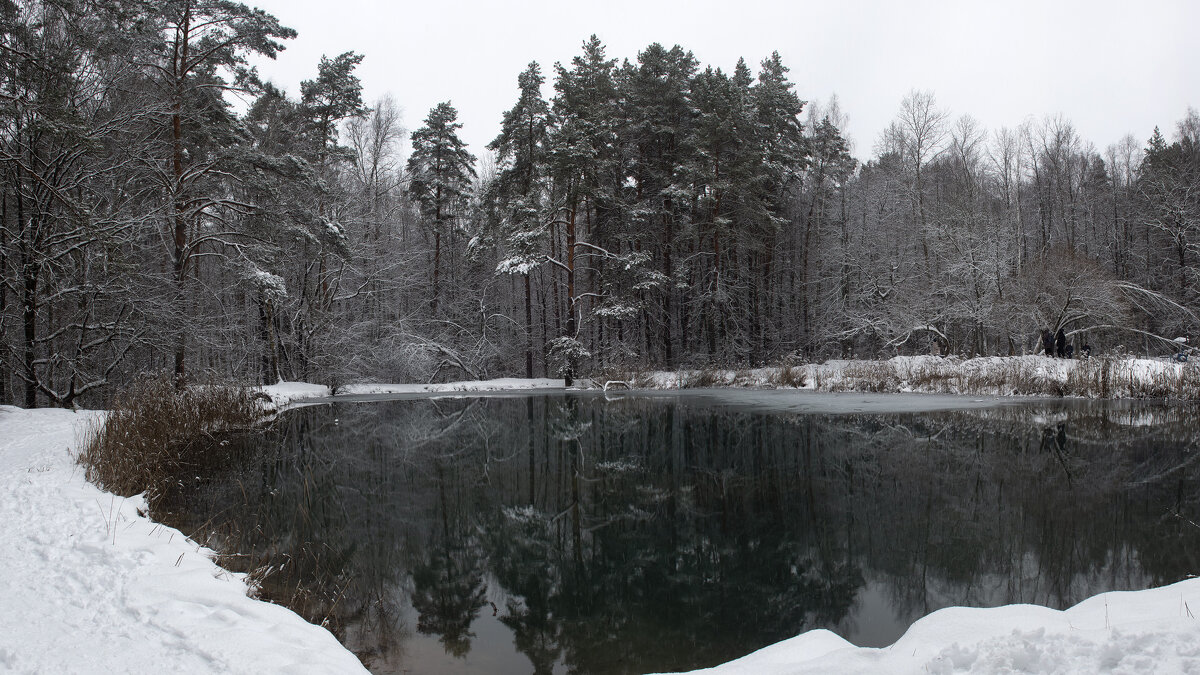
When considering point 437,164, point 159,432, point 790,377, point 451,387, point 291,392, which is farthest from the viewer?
point 437,164

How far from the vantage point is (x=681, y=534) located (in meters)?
6.14

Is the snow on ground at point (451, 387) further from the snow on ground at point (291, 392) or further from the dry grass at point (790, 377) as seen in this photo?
the dry grass at point (790, 377)

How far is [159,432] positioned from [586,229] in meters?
19.9

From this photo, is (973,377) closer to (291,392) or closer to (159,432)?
(159,432)

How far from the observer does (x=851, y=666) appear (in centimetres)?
286

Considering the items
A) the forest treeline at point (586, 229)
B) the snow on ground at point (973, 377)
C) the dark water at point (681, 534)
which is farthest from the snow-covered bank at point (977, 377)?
the dark water at point (681, 534)

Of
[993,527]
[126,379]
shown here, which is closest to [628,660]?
[993,527]

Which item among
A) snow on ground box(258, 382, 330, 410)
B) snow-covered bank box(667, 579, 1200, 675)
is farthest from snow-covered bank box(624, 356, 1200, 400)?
snow-covered bank box(667, 579, 1200, 675)

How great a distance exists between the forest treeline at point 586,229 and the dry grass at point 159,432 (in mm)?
1791

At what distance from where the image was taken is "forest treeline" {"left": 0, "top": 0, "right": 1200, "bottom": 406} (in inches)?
599

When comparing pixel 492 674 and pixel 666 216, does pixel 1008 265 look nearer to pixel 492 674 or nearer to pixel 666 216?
pixel 666 216

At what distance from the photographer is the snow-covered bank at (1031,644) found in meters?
2.44

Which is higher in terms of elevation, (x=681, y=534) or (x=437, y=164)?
(x=437, y=164)

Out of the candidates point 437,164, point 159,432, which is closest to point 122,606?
point 159,432
